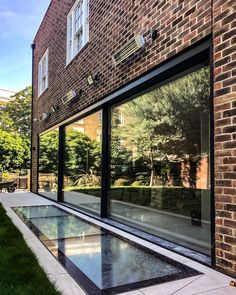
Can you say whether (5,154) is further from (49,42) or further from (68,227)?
(68,227)

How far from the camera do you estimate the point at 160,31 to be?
475 centimetres

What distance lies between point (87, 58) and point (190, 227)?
489 centimetres

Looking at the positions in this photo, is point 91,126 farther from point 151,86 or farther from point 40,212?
point 151,86

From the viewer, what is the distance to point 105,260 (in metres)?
4.05

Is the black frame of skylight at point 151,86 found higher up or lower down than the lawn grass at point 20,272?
higher up

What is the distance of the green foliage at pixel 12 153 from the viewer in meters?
21.9

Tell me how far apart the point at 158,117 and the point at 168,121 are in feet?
0.91

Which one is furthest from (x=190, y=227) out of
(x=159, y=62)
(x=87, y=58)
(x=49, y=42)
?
(x=49, y=42)

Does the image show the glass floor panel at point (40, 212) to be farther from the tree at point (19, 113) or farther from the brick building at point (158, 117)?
the tree at point (19, 113)

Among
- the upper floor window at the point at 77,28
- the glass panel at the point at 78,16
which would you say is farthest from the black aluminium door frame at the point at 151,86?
the glass panel at the point at 78,16

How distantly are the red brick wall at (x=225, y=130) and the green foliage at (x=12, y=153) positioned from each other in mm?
20025

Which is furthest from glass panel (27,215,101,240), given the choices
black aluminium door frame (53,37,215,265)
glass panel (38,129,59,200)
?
glass panel (38,129,59,200)

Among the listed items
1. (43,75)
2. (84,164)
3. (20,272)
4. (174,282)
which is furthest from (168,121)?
(43,75)

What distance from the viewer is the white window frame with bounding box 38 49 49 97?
42.2ft
